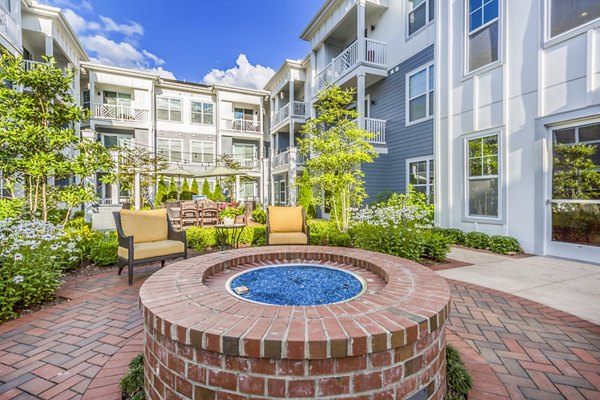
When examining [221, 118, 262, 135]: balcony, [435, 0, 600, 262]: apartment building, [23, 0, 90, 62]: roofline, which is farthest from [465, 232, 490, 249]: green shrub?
[23, 0, 90, 62]: roofline

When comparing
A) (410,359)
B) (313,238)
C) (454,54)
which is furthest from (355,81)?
(410,359)

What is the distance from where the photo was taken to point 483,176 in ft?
22.8

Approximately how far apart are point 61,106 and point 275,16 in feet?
38.8

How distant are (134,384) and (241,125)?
62.8 feet

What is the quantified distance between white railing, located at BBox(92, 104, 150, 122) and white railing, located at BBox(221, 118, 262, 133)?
14.7 feet

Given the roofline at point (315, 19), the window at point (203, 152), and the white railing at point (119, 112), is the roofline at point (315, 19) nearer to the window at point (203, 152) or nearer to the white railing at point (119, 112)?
the window at point (203, 152)

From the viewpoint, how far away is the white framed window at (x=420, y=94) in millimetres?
8797

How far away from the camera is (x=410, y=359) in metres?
1.53

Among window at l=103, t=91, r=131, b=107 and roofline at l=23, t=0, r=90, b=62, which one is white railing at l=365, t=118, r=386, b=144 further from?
window at l=103, t=91, r=131, b=107

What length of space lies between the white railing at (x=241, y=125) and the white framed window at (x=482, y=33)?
14.8m

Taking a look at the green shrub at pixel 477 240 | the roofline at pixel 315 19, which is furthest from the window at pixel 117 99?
the green shrub at pixel 477 240

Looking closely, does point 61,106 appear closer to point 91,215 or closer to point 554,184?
point 91,215

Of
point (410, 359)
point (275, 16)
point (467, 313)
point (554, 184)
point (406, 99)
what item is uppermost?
point (275, 16)

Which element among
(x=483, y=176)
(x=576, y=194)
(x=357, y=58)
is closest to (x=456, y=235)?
(x=483, y=176)
